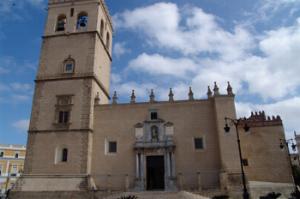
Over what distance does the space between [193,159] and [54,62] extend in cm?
1454

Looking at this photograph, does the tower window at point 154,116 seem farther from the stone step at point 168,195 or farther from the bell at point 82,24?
the bell at point 82,24

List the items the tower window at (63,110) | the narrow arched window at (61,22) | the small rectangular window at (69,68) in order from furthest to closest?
the narrow arched window at (61,22) < the small rectangular window at (69,68) < the tower window at (63,110)

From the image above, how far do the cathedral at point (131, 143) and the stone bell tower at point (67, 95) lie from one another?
79mm

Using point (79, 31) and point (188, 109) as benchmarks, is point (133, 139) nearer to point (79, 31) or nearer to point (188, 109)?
point (188, 109)

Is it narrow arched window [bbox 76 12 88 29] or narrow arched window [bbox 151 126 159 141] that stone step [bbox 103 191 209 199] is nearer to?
narrow arched window [bbox 151 126 159 141]

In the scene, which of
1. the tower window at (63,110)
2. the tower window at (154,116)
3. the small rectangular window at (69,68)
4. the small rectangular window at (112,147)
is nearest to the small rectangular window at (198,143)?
the tower window at (154,116)

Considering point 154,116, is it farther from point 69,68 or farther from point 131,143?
point 69,68

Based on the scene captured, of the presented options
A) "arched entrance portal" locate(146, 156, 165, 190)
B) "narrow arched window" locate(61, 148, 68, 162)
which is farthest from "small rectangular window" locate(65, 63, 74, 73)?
"arched entrance portal" locate(146, 156, 165, 190)

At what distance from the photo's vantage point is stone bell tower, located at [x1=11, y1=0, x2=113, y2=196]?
19.8 metres

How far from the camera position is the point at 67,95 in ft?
72.2

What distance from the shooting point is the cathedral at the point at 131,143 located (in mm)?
19172

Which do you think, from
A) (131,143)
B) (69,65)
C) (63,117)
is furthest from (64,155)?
(69,65)

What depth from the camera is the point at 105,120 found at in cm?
2172

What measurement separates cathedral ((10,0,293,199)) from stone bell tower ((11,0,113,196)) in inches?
3.1
